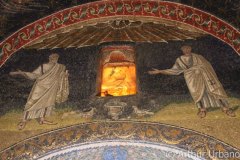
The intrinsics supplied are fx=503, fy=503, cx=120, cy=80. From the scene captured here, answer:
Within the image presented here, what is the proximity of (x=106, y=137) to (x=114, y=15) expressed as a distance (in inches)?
102

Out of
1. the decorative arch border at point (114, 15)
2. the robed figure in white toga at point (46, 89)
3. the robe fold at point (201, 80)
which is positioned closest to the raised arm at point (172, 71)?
the robe fold at point (201, 80)

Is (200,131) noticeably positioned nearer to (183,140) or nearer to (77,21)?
(183,140)

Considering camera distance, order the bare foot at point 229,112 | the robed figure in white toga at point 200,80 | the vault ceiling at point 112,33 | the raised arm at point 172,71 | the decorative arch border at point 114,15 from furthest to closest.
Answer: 1. the vault ceiling at point 112,33
2. the decorative arch border at point 114,15
3. the raised arm at point 172,71
4. the robed figure in white toga at point 200,80
5. the bare foot at point 229,112

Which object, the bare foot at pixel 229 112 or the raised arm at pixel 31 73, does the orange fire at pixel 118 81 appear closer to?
the raised arm at pixel 31 73

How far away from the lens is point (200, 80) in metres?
8.55

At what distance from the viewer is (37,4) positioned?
9.66 m

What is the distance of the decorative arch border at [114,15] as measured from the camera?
9094 millimetres

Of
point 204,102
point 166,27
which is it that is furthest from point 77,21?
point 204,102

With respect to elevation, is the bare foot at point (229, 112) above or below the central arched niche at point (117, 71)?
below

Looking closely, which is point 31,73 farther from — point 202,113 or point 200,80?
point 202,113

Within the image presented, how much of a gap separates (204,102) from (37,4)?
12.3ft

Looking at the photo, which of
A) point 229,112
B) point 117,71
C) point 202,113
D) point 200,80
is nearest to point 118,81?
point 117,71

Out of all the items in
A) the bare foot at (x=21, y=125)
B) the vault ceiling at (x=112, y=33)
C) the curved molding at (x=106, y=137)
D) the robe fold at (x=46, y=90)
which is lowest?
the curved molding at (x=106, y=137)

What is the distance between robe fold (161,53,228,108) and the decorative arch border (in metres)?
0.67
